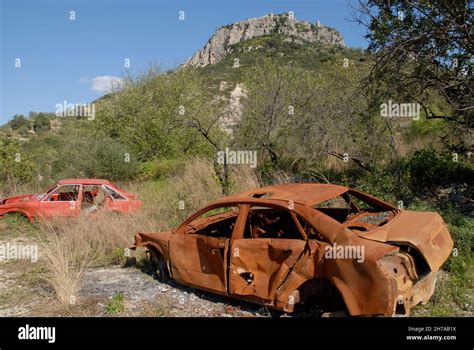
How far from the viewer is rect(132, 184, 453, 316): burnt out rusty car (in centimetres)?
417

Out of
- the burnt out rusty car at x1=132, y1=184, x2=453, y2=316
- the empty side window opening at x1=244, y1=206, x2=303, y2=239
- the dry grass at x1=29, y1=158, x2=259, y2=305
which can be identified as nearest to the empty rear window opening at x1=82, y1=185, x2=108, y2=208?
the dry grass at x1=29, y1=158, x2=259, y2=305

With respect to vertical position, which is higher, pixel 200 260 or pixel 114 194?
pixel 114 194

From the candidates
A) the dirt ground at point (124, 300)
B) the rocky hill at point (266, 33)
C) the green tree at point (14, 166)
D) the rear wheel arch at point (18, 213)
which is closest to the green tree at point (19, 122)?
the rocky hill at point (266, 33)

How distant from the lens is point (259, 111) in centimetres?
1553

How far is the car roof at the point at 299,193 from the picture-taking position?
16.9 feet

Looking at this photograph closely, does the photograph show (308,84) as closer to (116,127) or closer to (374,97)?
(374,97)

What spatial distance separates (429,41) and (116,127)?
735 inches

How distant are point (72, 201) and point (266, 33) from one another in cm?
6383

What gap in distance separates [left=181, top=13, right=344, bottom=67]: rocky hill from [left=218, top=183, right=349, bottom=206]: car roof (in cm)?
5286

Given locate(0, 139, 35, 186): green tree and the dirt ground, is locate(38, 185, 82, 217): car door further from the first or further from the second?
locate(0, 139, 35, 186): green tree

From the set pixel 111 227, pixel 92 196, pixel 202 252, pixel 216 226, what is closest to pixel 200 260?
pixel 202 252

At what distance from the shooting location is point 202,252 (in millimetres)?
5668

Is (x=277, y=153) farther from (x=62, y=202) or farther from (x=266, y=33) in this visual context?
(x=266, y=33)
